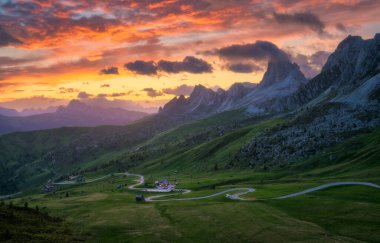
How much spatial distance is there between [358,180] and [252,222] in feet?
175

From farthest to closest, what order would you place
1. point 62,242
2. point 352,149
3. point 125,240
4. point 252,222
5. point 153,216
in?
1. point 352,149
2. point 153,216
3. point 252,222
4. point 125,240
5. point 62,242

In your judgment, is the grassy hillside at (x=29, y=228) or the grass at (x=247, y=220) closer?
the grassy hillside at (x=29, y=228)

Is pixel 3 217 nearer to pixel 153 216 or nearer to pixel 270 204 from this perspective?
pixel 153 216

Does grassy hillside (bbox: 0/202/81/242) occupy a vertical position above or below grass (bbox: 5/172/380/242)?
above

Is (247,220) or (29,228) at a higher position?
(29,228)

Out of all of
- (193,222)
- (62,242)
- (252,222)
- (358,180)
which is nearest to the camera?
(62,242)

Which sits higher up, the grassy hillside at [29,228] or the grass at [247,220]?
the grassy hillside at [29,228]

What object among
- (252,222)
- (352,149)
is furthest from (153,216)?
(352,149)

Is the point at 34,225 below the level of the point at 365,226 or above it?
above

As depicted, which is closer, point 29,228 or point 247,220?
point 29,228

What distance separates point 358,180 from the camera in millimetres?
109812

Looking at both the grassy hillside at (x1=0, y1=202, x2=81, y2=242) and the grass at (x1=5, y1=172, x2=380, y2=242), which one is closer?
the grassy hillside at (x1=0, y1=202, x2=81, y2=242)

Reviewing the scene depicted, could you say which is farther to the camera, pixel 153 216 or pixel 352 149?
pixel 352 149

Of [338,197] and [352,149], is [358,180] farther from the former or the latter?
[352,149]
